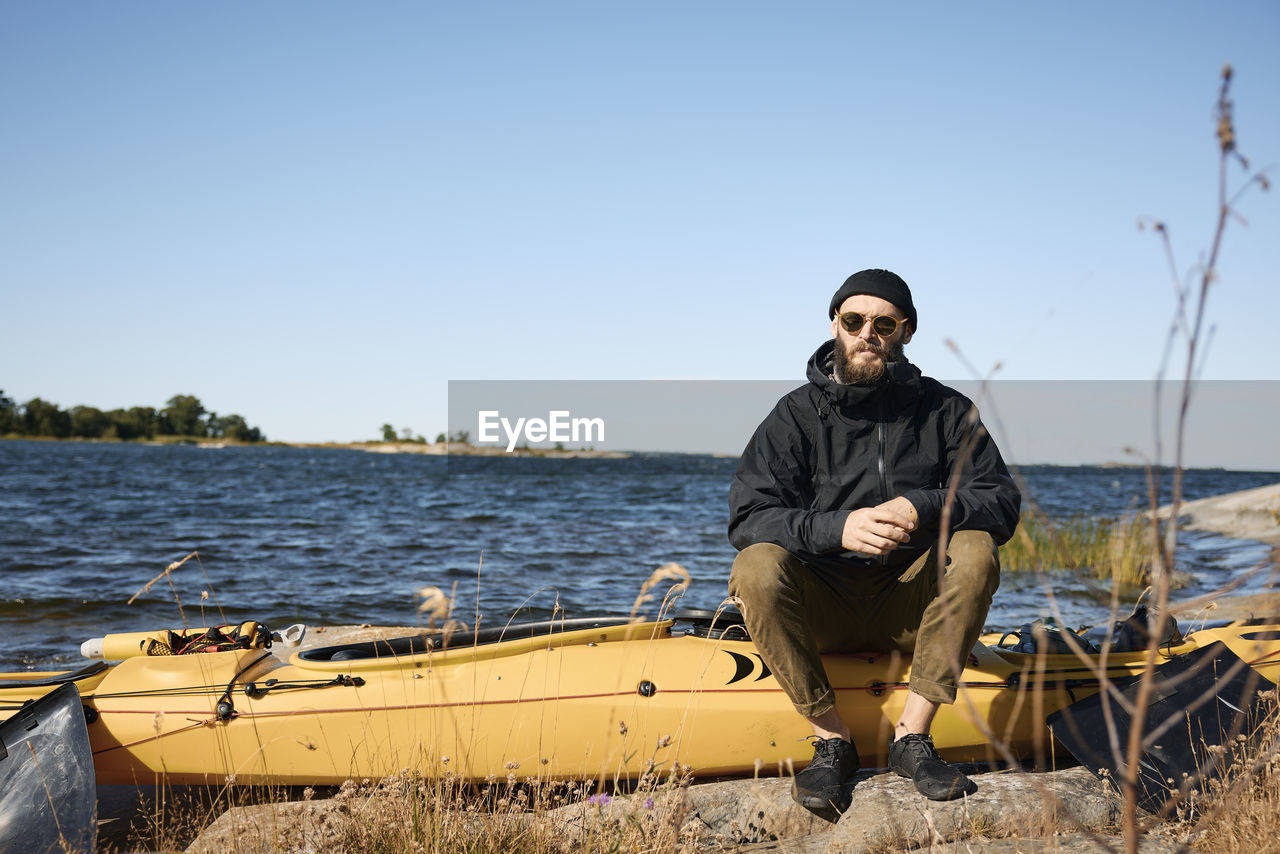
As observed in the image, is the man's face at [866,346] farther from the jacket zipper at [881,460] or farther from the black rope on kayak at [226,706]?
the black rope on kayak at [226,706]

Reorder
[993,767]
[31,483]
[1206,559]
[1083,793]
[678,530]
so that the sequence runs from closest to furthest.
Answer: [1083,793] < [993,767] < [1206,559] < [678,530] < [31,483]

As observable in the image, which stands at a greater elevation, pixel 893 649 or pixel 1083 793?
pixel 893 649

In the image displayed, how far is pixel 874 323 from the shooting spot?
327 centimetres

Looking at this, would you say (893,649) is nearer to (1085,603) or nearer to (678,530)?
(1085,603)

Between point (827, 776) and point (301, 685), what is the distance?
2005 mm

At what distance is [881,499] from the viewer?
10.3 feet

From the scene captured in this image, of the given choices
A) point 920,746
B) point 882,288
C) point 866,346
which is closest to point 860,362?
point 866,346

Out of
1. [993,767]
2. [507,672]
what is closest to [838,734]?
[993,767]

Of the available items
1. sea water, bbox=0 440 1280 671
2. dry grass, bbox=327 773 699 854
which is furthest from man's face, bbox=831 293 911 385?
dry grass, bbox=327 773 699 854

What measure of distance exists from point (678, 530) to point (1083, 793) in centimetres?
1195

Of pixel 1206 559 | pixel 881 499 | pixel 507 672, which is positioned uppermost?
pixel 881 499

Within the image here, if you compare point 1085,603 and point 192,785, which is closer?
point 192,785

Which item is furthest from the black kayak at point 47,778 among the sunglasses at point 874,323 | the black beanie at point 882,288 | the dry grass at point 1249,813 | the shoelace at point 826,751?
the dry grass at point 1249,813

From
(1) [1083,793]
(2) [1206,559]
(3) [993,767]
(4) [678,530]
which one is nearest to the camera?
(1) [1083,793]
